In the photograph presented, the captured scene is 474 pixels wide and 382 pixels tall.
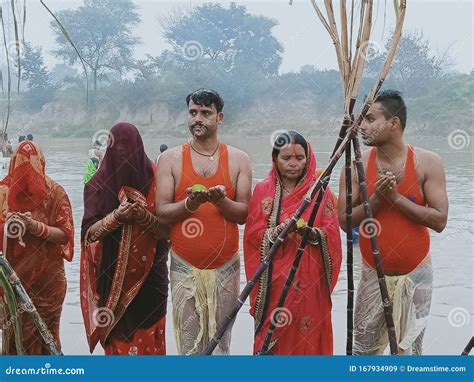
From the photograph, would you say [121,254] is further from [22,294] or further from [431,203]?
[431,203]

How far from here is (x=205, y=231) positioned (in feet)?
10.8

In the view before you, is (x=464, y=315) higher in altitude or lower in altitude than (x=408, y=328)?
lower

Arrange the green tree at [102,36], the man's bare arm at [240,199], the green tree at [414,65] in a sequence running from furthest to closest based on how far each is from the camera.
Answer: the green tree at [102,36] < the green tree at [414,65] < the man's bare arm at [240,199]

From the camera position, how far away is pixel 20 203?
341cm

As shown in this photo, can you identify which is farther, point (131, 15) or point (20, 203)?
point (131, 15)

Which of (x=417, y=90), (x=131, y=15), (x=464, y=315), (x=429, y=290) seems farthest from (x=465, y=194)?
(x=131, y=15)

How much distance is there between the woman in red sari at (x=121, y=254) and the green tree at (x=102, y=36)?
1780 cm

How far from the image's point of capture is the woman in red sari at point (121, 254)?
3344 millimetres

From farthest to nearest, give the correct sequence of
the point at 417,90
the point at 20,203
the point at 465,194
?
1. the point at 417,90
2. the point at 465,194
3. the point at 20,203

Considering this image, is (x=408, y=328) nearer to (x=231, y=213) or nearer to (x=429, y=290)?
(x=429, y=290)

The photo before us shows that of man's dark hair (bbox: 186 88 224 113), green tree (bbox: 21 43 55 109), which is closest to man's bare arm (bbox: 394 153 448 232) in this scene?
man's dark hair (bbox: 186 88 224 113)

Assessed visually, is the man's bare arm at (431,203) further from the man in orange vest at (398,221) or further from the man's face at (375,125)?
the man's face at (375,125)

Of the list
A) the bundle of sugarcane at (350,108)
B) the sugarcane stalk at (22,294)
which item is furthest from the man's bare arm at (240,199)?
the sugarcane stalk at (22,294)

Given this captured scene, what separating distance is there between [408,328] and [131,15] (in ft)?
74.5
